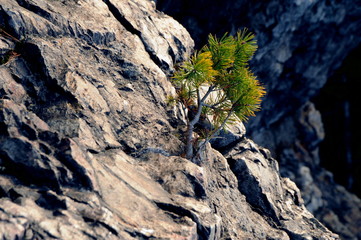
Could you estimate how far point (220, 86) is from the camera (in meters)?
10.7

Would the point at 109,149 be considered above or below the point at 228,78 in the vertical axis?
below

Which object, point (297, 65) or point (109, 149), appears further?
point (297, 65)

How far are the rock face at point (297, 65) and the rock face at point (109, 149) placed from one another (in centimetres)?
1120

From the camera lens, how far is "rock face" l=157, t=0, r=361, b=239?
24428 mm

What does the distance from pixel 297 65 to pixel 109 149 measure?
28.4 m

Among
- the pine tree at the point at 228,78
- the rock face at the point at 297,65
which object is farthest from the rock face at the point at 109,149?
the rock face at the point at 297,65

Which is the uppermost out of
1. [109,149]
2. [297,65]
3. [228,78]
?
[297,65]

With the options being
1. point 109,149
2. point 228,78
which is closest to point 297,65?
point 228,78

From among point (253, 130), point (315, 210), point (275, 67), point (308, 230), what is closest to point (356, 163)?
point (315, 210)

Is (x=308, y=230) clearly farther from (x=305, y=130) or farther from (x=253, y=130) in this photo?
(x=305, y=130)

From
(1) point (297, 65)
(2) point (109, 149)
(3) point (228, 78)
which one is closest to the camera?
(2) point (109, 149)

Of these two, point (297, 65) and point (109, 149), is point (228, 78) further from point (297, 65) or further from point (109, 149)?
point (297, 65)

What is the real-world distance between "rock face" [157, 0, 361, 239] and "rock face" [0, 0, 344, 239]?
1120cm

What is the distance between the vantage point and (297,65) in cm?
3325
